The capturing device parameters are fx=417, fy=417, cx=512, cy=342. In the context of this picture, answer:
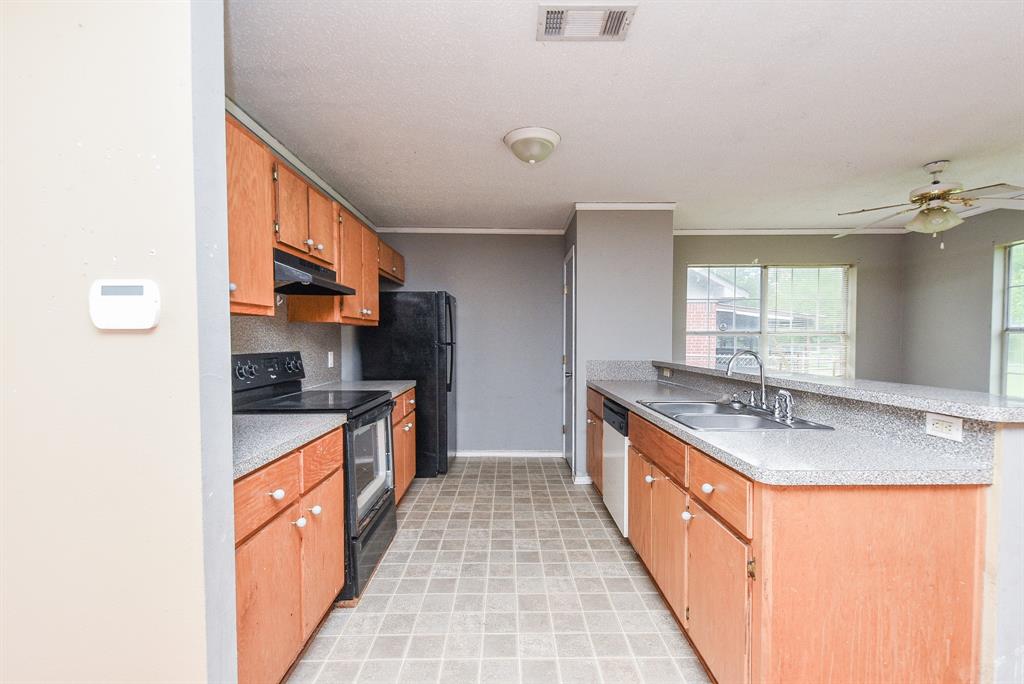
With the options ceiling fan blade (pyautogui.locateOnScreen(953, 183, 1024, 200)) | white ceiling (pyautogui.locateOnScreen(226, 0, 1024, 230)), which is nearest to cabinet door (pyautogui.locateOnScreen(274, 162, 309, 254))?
white ceiling (pyautogui.locateOnScreen(226, 0, 1024, 230))

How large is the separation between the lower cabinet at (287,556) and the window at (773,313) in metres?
4.33

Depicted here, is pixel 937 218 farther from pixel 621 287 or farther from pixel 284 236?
pixel 284 236

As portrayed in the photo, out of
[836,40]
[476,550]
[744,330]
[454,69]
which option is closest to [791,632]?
[476,550]

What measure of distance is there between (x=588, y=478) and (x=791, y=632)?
8.16 ft

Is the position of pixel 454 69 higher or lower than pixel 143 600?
higher

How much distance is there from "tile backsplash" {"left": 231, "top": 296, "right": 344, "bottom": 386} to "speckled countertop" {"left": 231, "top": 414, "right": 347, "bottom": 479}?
59 cm

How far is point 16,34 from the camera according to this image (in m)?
0.87

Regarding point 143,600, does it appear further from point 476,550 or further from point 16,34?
point 476,550

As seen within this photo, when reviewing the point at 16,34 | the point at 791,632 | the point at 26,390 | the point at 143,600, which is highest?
the point at 16,34

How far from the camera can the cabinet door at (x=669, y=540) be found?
5.33 feet

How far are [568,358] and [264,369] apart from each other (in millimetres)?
2478

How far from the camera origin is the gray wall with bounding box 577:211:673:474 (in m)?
3.57

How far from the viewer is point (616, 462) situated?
2537 millimetres

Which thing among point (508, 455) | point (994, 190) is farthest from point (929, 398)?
point (508, 455)
